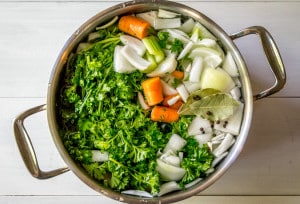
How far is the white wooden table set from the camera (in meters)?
1.31

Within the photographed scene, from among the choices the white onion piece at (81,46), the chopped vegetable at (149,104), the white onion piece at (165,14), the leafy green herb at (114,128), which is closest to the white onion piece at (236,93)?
the chopped vegetable at (149,104)

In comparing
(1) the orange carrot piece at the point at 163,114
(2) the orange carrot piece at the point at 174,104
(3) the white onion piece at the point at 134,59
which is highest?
(3) the white onion piece at the point at 134,59

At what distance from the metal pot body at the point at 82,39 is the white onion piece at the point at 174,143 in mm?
90

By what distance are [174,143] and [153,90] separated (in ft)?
0.40

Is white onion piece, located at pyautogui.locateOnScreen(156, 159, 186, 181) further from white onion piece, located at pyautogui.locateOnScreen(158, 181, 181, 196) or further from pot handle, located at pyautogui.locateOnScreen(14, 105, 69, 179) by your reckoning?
pot handle, located at pyautogui.locateOnScreen(14, 105, 69, 179)

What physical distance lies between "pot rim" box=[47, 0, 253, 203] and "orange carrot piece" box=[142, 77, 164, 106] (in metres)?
0.16

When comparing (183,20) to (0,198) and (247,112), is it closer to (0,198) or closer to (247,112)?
(247,112)

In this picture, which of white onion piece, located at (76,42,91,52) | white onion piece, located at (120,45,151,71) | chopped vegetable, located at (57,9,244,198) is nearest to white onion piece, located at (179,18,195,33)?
chopped vegetable, located at (57,9,244,198)

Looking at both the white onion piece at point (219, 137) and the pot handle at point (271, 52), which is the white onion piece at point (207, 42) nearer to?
the pot handle at point (271, 52)

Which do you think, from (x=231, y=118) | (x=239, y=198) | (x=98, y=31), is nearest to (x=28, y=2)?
(x=98, y=31)

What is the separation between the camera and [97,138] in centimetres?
118

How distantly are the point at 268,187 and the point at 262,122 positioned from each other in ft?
0.51

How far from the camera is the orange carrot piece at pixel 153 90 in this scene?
1.16 metres

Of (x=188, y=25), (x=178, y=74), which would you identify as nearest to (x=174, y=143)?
(x=178, y=74)
